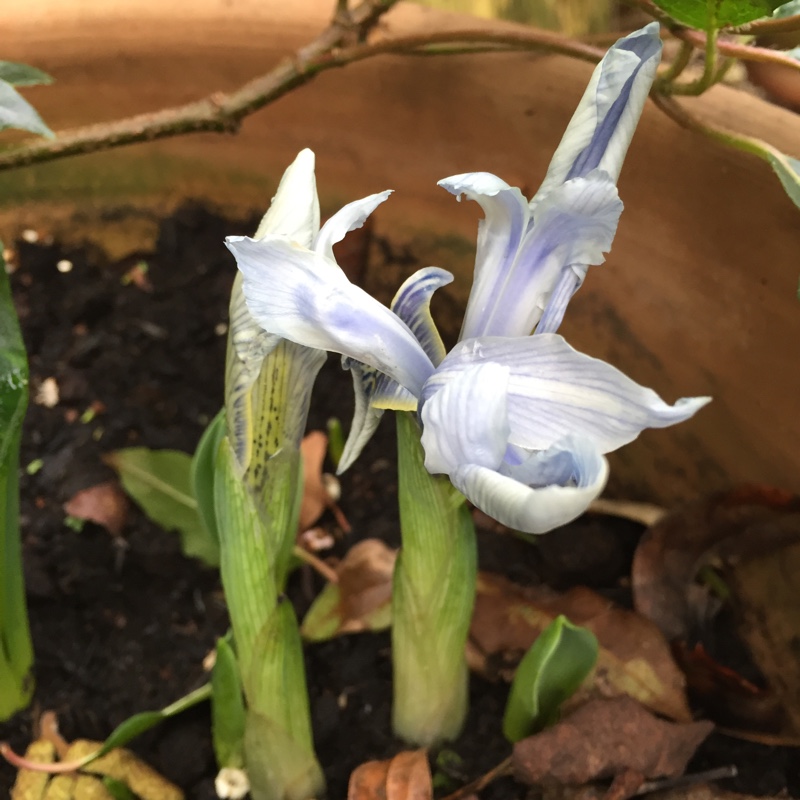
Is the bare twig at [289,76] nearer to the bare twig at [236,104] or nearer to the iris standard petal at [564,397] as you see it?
the bare twig at [236,104]

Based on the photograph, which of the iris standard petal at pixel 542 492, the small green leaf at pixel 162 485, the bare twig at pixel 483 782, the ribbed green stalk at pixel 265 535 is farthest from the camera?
the small green leaf at pixel 162 485

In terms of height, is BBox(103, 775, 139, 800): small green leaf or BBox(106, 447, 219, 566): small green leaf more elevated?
BBox(106, 447, 219, 566): small green leaf

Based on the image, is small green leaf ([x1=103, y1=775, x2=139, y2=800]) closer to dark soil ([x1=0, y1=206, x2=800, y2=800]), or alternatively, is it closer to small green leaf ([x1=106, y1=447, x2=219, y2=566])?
dark soil ([x1=0, y1=206, x2=800, y2=800])

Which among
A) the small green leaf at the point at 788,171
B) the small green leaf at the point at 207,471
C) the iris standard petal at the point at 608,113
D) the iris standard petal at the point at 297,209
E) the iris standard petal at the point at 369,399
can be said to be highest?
the iris standard petal at the point at 608,113

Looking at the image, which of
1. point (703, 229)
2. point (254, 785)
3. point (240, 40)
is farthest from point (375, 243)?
point (254, 785)

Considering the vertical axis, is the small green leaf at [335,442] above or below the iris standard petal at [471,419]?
below

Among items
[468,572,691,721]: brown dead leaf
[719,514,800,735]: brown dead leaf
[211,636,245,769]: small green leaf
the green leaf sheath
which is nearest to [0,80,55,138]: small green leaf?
the green leaf sheath

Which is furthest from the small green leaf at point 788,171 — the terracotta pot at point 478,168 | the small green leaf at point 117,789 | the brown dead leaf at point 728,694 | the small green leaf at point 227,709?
the small green leaf at point 117,789

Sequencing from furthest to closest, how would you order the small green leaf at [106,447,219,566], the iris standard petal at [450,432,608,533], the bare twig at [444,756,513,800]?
the small green leaf at [106,447,219,566]
the bare twig at [444,756,513,800]
the iris standard petal at [450,432,608,533]
